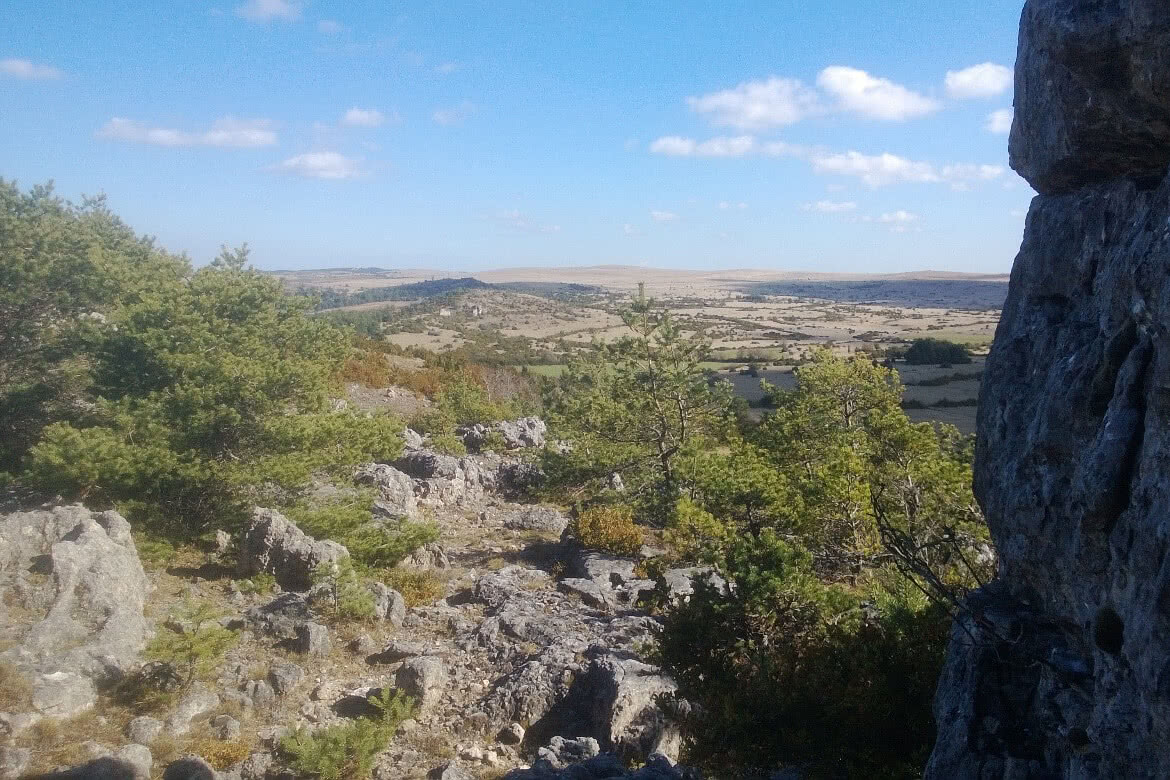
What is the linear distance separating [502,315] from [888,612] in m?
99.8

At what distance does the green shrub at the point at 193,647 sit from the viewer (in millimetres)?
Result: 9766

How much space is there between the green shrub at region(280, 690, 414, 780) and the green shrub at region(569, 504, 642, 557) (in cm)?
855

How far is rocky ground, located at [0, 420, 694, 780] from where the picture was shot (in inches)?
347

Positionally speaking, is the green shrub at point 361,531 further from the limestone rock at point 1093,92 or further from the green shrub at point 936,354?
the green shrub at point 936,354

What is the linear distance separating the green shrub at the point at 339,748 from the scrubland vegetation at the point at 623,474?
0.13 ft

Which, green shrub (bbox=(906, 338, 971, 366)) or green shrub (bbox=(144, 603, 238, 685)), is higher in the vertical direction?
green shrub (bbox=(906, 338, 971, 366))

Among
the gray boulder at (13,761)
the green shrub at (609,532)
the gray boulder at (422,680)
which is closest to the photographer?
the gray boulder at (13,761)

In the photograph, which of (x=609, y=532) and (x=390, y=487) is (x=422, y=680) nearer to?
(x=609, y=532)

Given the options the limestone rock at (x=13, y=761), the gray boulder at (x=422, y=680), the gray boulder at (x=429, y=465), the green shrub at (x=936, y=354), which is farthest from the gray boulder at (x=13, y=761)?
the green shrub at (x=936, y=354)

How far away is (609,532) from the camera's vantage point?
1755 centimetres

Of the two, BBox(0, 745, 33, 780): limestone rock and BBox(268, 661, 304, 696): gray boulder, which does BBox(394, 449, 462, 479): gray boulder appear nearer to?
BBox(268, 661, 304, 696): gray boulder

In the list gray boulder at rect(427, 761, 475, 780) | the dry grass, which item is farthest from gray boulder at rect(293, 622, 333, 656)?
gray boulder at rect(427, 761, 475, 780)

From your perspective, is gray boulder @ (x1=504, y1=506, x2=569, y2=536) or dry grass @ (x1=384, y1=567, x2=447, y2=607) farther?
gray boulder @ (x1=504, y1=506, x2=569, y2=536)

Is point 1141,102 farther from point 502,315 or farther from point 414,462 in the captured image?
point 502,315
